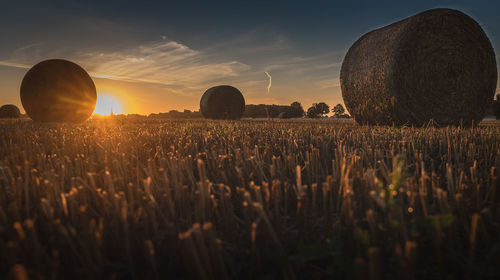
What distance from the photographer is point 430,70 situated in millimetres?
5883

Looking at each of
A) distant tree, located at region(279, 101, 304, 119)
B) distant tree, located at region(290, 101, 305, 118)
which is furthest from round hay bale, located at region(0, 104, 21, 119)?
distant tree, located at region(290, 101, 305, 118)

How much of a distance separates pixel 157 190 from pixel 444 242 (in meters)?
1.39

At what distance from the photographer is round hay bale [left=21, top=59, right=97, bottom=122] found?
30.1 ft

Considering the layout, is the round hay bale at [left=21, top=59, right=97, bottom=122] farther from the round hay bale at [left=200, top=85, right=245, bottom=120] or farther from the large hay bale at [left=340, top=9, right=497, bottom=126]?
the large hay bale at [left=340, top=9, right=497, bottom=126]

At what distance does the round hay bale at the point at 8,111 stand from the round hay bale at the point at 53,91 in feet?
52.3

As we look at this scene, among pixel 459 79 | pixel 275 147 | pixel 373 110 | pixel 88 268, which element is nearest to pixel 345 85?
pixel 373 110

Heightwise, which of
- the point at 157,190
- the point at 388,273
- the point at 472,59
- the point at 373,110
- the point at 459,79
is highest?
the point at 472,59

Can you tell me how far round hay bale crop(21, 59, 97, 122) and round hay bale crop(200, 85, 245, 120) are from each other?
6.23 metres

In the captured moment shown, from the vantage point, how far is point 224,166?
218 cm

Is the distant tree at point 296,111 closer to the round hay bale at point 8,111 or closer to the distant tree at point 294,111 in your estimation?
the distant tree at point 294,111

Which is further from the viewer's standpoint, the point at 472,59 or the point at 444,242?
the point at 472,59

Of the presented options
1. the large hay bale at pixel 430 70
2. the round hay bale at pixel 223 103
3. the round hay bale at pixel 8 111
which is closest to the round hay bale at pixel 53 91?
the round hay bale at pixel 223 103

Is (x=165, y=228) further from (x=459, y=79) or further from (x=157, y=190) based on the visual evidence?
(x=459, y=79)

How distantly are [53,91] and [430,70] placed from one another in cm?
1141
